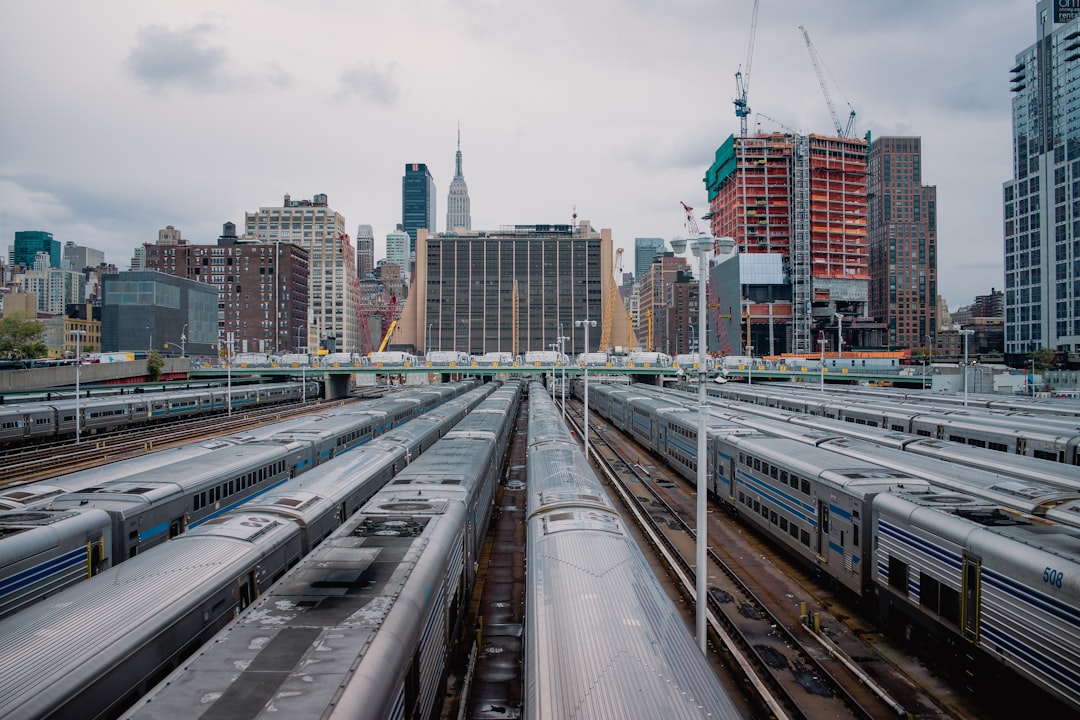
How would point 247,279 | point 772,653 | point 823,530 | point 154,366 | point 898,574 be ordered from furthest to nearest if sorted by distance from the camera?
point 247,279
point 154,366
point 823,530
point 772,653
point 898,574

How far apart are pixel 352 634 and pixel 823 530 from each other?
16154mm

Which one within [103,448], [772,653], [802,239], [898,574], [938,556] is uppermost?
[802,239]

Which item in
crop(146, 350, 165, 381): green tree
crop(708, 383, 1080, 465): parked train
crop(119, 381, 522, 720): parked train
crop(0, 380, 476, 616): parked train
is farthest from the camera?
crop(146, 350, 165, 381): green tree

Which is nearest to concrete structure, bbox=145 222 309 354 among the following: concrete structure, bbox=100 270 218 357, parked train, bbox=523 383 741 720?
concrete structure, bbox=100 270 218 357

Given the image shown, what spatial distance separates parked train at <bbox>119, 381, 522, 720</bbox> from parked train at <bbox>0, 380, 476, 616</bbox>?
6087 mm

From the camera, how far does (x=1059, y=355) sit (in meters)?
124

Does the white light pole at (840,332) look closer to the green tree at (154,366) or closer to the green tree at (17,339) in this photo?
the green tree at (154,366)

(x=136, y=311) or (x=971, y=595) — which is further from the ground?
(x=136, y=311)

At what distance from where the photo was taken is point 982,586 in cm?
1305

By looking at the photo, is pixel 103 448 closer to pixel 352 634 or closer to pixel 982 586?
pixel 352 634

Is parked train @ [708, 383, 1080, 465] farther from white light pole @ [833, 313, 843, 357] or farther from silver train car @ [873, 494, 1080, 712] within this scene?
white light pole @ [833, 313, 843, 357]

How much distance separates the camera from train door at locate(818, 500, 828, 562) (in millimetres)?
19469

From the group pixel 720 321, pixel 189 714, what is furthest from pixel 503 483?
pixel 720 321

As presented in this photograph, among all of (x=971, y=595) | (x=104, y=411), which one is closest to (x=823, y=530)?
(x=971, y=595)
